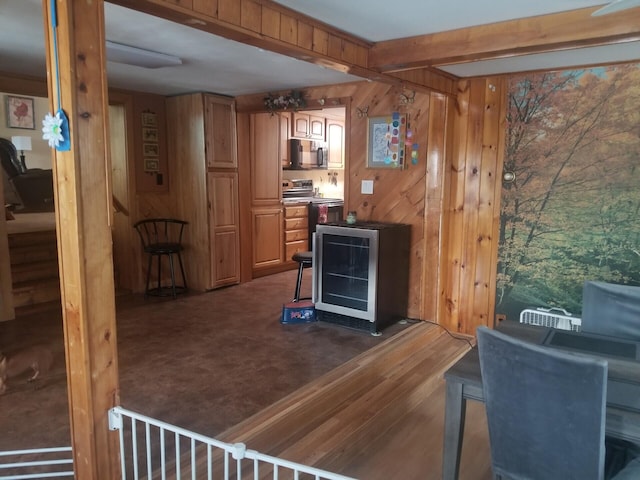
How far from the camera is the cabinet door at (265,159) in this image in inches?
223

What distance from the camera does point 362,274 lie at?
13.4ft

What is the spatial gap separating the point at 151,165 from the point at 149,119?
0.49m

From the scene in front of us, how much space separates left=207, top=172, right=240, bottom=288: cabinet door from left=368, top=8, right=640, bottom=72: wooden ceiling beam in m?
2.74

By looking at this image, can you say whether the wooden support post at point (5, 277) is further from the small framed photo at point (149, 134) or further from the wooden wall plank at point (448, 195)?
the wooden wall plank at point (448, 195)

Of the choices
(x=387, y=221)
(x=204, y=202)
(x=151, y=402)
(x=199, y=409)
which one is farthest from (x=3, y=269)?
(x=387, y=221)

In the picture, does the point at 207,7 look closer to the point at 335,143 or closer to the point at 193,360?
the point at 193,360

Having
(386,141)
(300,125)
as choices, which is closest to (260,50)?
(386,141)

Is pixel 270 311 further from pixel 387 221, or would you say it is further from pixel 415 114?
pixel 415 114

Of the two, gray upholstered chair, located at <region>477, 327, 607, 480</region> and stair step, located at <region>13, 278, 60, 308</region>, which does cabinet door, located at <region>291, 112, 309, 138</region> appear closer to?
stair step, located at <region>13, 278, 60, 308</region>

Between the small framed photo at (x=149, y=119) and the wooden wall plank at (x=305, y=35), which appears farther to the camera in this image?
the small framed photo at (x=149, y=119)

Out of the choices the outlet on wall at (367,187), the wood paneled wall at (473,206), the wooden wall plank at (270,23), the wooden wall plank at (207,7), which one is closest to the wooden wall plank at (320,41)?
the wooden wall plank at (270,23)

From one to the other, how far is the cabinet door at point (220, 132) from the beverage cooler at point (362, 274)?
5.48 ft

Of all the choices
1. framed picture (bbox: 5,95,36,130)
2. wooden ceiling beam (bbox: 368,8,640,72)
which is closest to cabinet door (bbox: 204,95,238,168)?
wooden ceiling beam (bbox: 368,8,640,72)

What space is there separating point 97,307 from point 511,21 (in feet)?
7.93
